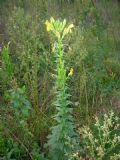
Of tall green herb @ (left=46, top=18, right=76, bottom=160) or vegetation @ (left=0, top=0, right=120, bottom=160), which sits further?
vegetation @ (left=0, top=0, right=120, bottom=160)

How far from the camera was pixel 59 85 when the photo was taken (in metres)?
3.40

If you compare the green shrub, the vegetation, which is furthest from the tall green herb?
the green shrub

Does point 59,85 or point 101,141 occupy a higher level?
point 59,85

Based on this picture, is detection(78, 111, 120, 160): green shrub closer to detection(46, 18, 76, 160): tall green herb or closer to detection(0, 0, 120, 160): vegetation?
detection(0, 0, 120, 160): vegetation

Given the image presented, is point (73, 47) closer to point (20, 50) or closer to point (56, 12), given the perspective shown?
point (20, 50)

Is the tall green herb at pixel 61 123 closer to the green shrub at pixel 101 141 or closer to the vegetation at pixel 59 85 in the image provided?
the vegetation at pixel 59 85

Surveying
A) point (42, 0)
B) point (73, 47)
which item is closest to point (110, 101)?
point (73, 47)

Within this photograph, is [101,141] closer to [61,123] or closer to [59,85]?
[61,123]

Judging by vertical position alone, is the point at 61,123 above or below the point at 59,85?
below

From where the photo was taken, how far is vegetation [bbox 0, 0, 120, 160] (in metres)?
3.47

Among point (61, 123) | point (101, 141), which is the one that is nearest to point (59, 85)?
point (61, 123)

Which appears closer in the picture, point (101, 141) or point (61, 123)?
point (101, 141)

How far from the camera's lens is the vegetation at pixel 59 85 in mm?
3471

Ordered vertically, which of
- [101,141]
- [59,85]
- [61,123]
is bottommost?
[101,141]
